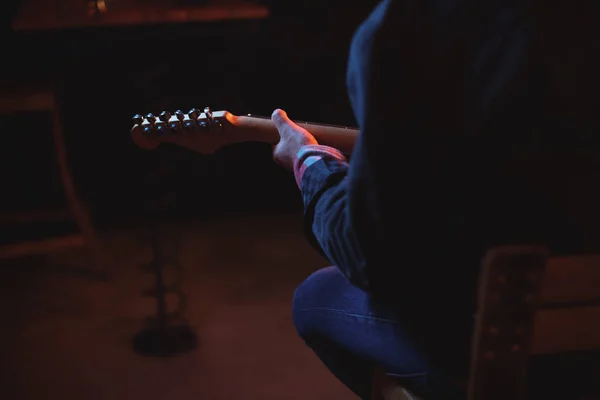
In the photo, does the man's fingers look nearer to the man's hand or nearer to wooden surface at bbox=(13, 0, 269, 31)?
the man's hand

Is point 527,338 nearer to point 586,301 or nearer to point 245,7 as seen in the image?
point 586,301

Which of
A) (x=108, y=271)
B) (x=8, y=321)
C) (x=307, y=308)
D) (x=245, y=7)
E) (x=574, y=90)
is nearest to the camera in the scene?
(x=574, y=90)

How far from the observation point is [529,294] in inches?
22.1

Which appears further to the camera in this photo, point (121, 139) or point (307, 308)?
point (121, 139)

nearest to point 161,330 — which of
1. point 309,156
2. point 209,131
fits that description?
point 209,131

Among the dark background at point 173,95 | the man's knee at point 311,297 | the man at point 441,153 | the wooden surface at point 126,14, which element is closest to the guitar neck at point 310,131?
the man's knee at point 311,297

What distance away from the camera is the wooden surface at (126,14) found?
1429 mm

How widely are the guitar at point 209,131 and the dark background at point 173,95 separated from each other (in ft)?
3.18

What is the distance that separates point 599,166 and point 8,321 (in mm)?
1511

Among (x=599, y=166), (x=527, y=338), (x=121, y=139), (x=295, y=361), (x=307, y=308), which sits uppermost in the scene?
(x=599, y=166)

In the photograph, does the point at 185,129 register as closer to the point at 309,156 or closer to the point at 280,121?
the point at 280,121

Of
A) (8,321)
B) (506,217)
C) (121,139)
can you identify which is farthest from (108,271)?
(506,217)

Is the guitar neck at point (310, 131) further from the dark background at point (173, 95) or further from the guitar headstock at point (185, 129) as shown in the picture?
the dark background at point (173, 95)

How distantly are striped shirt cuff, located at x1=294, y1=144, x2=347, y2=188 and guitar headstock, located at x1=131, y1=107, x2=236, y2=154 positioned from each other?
0.87 ft
